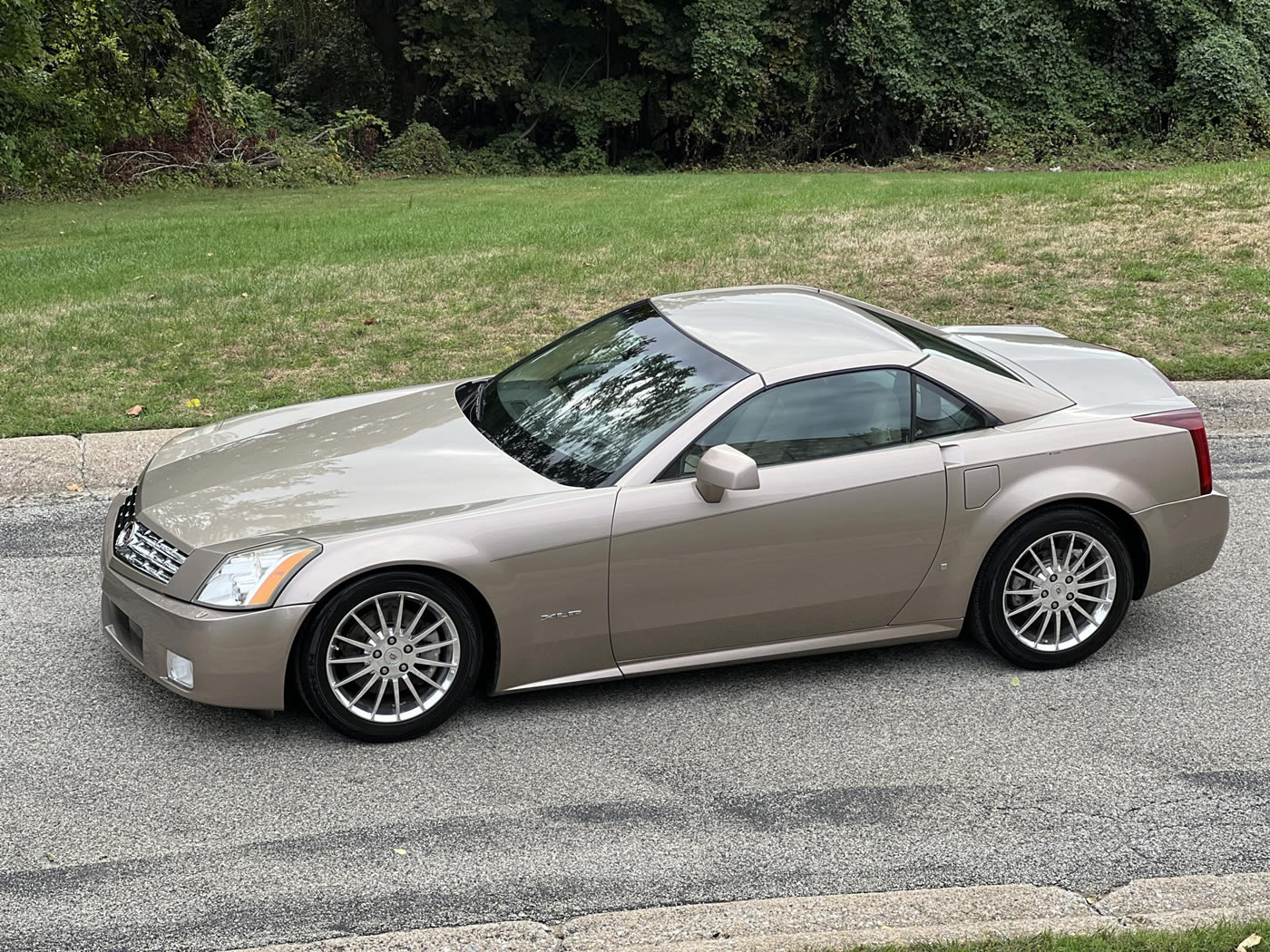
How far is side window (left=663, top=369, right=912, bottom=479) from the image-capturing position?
16.6ft

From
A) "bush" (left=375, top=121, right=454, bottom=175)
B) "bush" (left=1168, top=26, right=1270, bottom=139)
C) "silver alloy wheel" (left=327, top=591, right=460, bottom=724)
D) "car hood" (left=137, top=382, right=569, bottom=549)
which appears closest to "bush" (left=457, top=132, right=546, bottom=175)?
"bush" (left=375, top=121, right=454, bottom=175)

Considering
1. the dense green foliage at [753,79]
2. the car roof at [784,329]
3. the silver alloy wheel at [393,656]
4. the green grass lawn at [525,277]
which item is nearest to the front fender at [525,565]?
the silver alloy wheel at [393,656]

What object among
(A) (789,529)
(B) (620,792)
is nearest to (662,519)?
(A) (789,529)

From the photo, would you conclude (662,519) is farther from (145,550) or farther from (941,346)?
(145,550)

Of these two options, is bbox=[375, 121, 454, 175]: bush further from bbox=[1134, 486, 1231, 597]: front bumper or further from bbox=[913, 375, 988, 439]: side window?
bbox=[1134, 486, 1231, 597]: front bumper

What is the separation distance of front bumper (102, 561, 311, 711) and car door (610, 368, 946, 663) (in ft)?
3.90

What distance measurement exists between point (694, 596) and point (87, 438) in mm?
4737

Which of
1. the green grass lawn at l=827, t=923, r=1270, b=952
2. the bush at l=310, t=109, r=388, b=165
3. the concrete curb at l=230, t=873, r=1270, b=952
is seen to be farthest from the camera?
the bush at l=310, t=109, r=388, b=165

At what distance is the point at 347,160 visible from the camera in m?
27.1

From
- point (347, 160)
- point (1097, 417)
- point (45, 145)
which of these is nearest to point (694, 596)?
point (1097, 417)

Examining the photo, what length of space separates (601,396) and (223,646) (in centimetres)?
182

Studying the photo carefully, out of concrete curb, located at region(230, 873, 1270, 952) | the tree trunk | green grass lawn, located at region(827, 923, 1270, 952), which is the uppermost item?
the tree trunk

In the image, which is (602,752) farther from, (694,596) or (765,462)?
(765,462)

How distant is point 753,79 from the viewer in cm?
2978
